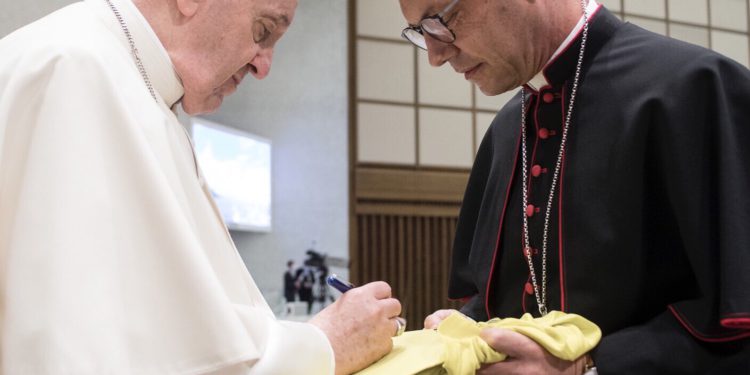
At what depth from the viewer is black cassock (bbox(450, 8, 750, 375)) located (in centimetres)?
149

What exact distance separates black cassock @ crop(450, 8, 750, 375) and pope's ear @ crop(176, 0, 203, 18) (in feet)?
2.78

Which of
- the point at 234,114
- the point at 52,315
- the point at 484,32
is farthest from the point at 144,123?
the point at 234,114

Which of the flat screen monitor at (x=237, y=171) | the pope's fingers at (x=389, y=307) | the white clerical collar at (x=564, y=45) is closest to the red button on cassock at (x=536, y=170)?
the white clerical collar at (x=564, y=45)

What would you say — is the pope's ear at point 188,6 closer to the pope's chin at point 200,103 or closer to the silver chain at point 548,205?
the pope's chin at point 200,103

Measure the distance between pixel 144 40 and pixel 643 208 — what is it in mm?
1086

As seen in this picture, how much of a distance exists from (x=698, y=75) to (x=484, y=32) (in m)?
0.53

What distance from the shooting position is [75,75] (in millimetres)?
1305

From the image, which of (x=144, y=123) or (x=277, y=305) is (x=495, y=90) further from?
(x=277, y=305)

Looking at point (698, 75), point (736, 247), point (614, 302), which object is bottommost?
point (614, 302)

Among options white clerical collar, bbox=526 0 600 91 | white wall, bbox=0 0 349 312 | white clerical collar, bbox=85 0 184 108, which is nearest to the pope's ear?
white clerical collar, bbox=85 0 184 108

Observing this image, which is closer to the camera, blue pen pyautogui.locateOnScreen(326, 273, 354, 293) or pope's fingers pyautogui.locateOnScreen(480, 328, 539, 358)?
pope's fingers pyautogui.locateOnScreen(480, 328, 539, 358)

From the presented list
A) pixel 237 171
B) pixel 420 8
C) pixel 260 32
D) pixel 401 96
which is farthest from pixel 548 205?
pixel 401 96

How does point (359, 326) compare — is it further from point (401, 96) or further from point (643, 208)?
point (401, 96)

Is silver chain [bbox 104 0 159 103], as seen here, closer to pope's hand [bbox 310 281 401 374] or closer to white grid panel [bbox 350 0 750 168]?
pope's hand [bbox 310 281 401 374]
